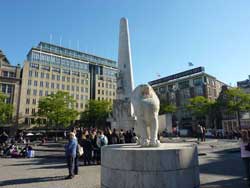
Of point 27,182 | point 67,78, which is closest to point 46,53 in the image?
point 67,78

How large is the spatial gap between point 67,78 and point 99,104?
58.0 ft

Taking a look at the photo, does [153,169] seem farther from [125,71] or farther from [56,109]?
[56,109]

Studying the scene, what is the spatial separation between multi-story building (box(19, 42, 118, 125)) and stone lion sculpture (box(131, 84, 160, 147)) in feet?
194

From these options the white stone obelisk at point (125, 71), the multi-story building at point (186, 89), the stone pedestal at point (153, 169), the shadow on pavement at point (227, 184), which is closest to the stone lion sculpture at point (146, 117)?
the stone pedestal at point (153, 169)

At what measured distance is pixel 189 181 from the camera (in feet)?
16.9

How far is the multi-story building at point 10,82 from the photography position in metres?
54.6

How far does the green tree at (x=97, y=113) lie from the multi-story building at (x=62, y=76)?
325 inches

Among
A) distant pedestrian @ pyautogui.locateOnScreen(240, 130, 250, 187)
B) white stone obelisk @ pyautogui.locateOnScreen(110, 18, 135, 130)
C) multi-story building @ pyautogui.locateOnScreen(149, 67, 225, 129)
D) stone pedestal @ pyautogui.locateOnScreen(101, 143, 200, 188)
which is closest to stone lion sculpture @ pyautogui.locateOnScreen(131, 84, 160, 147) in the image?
stone pedestal @ pyautogui.locateOnScreen(101, 143, 200, 188)

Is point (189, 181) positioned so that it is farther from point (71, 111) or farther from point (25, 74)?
point (25, 74)

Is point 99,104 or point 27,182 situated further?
point 99,104

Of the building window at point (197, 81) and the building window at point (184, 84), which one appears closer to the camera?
the building window at point (197, 81)

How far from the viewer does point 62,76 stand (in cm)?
7019

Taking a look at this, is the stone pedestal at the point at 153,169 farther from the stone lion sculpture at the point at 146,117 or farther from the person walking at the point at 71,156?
the person walking at the point at 71,156

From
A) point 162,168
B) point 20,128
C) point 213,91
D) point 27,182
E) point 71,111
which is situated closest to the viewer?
point 162,168
